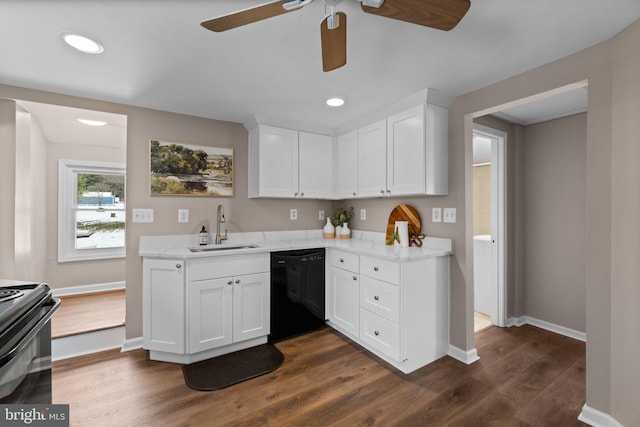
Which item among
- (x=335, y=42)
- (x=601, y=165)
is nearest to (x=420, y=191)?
(x=601, y=165)

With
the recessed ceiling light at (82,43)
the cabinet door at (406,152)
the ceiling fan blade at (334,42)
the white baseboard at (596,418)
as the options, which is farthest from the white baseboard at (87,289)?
the white baseboard at (596,418)

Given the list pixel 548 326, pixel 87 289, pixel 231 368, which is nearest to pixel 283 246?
Result: pixel 231 368

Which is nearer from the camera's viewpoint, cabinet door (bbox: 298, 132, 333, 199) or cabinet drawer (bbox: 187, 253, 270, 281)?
cabinet drawer (bbox: 187, 253, 270, 281)

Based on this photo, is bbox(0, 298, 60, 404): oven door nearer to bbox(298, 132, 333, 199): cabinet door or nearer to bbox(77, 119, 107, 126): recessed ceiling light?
bbox(298, 132, 333, 199): cabinet door

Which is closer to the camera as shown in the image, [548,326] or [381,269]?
[381,269]

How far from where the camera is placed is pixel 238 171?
10.3ft

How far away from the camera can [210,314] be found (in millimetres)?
2439

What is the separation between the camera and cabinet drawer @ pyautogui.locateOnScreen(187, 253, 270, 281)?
2369 millimetres

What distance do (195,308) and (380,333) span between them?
5.06 feet

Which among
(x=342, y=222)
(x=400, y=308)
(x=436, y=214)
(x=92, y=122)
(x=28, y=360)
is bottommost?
(x=400, y=308)

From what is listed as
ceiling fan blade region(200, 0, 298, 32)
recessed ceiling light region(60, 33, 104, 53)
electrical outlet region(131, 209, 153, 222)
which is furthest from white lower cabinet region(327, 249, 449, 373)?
recessed ceiling light region(60, 33, 104, 53)

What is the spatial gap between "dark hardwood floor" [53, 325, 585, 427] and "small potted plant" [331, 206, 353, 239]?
135 centimetres

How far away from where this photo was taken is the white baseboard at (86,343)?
248 cm

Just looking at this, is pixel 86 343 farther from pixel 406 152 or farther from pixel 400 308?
pixel 406 152
